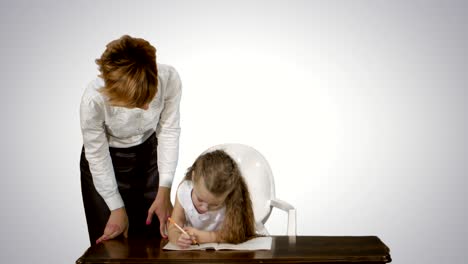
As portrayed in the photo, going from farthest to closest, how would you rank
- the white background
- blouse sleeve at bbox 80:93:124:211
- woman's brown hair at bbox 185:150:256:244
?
the white background < blouse sleeve at bbox 80:93:124:211 < woman's brown hair at bbox 185:150:256:244

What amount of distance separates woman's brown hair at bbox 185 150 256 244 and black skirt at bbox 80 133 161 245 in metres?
0.42

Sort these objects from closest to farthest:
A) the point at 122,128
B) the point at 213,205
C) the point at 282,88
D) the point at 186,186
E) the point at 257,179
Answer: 1. the point at 213,205
2. the point at 186,186
3. the point at 122,128
4. the point at 257,179
5. the point at 282,88

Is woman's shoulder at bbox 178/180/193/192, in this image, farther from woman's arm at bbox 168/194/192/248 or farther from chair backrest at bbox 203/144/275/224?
chair backrest at bbox 203/144/275/224

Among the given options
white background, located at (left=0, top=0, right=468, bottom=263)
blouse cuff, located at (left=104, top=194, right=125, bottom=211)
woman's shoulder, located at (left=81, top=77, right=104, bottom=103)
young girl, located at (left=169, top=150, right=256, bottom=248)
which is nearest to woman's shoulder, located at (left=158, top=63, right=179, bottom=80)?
woman's shoulder, located at (left=81, top=77, right=104, bottom=103)

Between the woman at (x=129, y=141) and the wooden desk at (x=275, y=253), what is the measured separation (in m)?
0.21

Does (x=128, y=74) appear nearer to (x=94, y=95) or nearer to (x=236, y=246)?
(x=94, y=95)

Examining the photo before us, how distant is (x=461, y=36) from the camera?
5.96 meters

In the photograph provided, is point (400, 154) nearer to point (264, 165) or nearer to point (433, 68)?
point (433, 68)

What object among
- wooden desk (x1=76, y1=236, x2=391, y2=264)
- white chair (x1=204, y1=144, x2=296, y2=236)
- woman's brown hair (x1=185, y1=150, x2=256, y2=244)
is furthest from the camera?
white chair (x1=204, y1=144, x2=296, y2=236)

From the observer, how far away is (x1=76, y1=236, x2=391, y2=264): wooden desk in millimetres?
1845

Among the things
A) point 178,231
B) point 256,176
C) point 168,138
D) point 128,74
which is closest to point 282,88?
point 256,176

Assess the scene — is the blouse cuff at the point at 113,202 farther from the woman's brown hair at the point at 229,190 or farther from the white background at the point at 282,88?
the white background at the point at 282,88

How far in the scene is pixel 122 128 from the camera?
238 centimetres

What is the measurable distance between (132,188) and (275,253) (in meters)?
0.86
